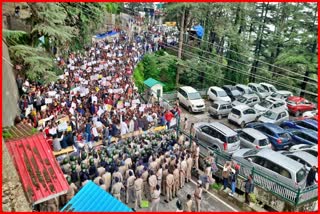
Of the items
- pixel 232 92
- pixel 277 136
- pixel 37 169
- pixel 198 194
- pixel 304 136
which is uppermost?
pixel 37 169

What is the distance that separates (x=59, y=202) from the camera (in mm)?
12523

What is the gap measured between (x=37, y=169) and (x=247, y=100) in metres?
20.5

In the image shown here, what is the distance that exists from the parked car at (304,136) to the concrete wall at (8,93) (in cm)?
1648

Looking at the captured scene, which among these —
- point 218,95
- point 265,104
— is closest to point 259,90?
point 265,104

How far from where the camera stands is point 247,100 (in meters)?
28.1

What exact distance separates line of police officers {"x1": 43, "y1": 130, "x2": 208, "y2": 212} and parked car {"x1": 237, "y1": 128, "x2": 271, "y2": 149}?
200 inches

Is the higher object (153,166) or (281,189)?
(153,166)

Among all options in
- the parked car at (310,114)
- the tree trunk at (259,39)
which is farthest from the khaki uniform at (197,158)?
the tree trunk at (259,39)

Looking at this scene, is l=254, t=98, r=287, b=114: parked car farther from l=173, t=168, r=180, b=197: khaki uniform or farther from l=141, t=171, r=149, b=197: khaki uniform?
l=141, t=171, r=149, b=197: khaki uniform

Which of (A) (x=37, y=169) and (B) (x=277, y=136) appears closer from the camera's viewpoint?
(A) (x=37, y=169)

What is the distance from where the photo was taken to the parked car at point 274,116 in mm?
24906

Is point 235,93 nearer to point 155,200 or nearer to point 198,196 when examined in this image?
point 198,196

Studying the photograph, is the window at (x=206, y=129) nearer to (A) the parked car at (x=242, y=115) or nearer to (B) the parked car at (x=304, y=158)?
(B) the parked car at (x=304, y=158)

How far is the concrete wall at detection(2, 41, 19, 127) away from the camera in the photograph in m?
13.8
